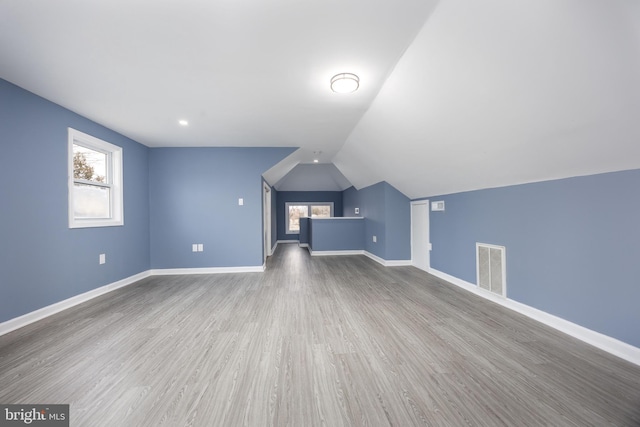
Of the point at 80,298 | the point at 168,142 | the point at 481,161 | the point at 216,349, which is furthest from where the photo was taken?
the point at 168,142

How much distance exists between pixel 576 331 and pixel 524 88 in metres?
2.15

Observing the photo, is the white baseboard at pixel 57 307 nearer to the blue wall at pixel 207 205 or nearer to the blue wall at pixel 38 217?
the blue wall at pixel 38 217

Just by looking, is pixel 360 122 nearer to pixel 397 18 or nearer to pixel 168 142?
pixel 397 18

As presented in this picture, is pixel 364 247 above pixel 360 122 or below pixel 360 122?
below

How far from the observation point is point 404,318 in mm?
2621

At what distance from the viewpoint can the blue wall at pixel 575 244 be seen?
187 cm

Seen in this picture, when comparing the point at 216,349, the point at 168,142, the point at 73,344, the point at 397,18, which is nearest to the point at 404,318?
the point at 216,349

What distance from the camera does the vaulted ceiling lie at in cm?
151

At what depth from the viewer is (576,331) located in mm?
2188

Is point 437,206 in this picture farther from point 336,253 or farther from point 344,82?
point 336,253

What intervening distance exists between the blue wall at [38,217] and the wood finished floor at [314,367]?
0.37 metres

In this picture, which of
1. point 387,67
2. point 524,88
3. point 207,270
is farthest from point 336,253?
point 524,88

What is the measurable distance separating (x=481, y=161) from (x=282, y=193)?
26.0 feet

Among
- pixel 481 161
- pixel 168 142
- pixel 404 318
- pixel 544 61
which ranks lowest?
pixel 404 318
